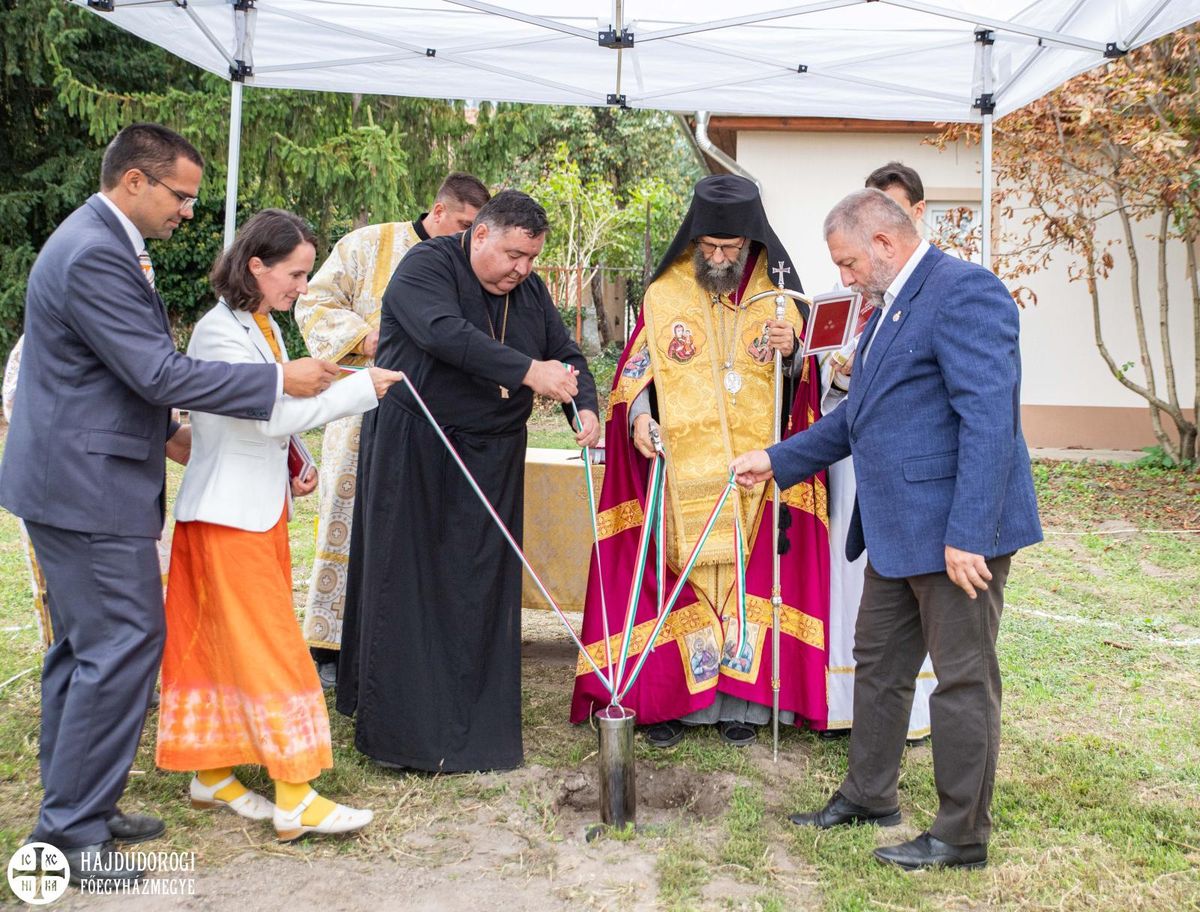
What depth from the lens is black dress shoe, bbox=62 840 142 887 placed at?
3135 millimetres

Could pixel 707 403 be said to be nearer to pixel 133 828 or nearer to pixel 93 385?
pixel 93 385

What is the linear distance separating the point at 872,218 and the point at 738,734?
221cm

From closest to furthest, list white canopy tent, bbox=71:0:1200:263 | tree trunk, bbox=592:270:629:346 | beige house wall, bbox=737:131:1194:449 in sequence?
white canopy tent, bbox=71:0:1200:263, beige house wall, bbox=737:131:1194:449, tree trunk, bbox=592:270:629:346

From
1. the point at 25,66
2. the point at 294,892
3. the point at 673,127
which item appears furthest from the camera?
the point at 673,127

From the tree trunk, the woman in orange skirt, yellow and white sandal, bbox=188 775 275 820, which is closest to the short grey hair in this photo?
the woman in orange skirt

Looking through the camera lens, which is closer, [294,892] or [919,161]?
[294,892]

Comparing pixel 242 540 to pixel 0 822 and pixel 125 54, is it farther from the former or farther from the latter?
pixel 125 54

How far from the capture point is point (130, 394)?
321 centimetres

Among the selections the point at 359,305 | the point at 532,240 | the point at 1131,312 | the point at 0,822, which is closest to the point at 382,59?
the point at 359,305

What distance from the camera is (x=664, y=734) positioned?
453 cm

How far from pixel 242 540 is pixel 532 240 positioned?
147 cm

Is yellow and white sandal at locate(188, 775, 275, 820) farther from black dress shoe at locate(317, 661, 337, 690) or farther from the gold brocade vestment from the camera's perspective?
the gold brocade vestment

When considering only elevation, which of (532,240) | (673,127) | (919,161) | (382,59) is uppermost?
(673,127)

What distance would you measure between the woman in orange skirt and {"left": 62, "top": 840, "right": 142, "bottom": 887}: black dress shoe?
13.0 inches
